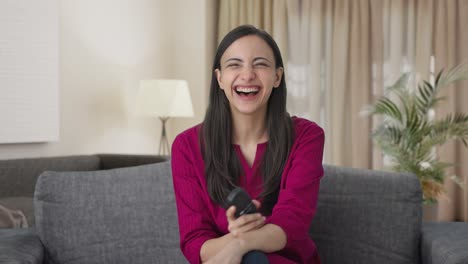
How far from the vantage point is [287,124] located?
2.11 m

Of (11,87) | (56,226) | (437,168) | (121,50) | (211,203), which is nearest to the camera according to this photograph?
(211,203)

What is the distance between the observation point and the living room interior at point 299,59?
5.45 meters

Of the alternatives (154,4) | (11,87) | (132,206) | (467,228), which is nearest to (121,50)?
(154,4)

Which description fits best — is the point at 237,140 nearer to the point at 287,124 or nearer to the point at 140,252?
the point at 287,124

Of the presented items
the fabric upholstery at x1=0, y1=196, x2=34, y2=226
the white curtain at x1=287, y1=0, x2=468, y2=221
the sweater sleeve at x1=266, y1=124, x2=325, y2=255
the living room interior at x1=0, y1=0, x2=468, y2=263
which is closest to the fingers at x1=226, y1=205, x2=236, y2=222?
the sweater sleeve at x1=266, y1=124, x2=325, y2=255

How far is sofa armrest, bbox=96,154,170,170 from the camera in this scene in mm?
4711

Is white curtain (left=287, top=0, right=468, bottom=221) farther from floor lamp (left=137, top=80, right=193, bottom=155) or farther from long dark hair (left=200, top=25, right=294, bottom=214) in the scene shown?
long dark hair (left=200, top=25, right=294, bottom=214)

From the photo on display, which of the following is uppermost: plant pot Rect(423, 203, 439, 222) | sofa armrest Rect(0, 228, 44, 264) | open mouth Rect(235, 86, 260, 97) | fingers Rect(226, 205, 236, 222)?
open mouth Rect(235, 86, 260, 97)

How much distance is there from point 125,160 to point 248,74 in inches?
115

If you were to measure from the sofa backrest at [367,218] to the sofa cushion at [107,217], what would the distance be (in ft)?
1.66

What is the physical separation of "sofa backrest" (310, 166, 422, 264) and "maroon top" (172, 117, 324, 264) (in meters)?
0.18

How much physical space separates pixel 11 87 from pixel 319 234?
2.79 m

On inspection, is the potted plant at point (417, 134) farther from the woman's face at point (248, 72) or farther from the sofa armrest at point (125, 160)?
the woman's face at point (248, 72)

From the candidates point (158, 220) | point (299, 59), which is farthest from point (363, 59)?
point (158, 220)
